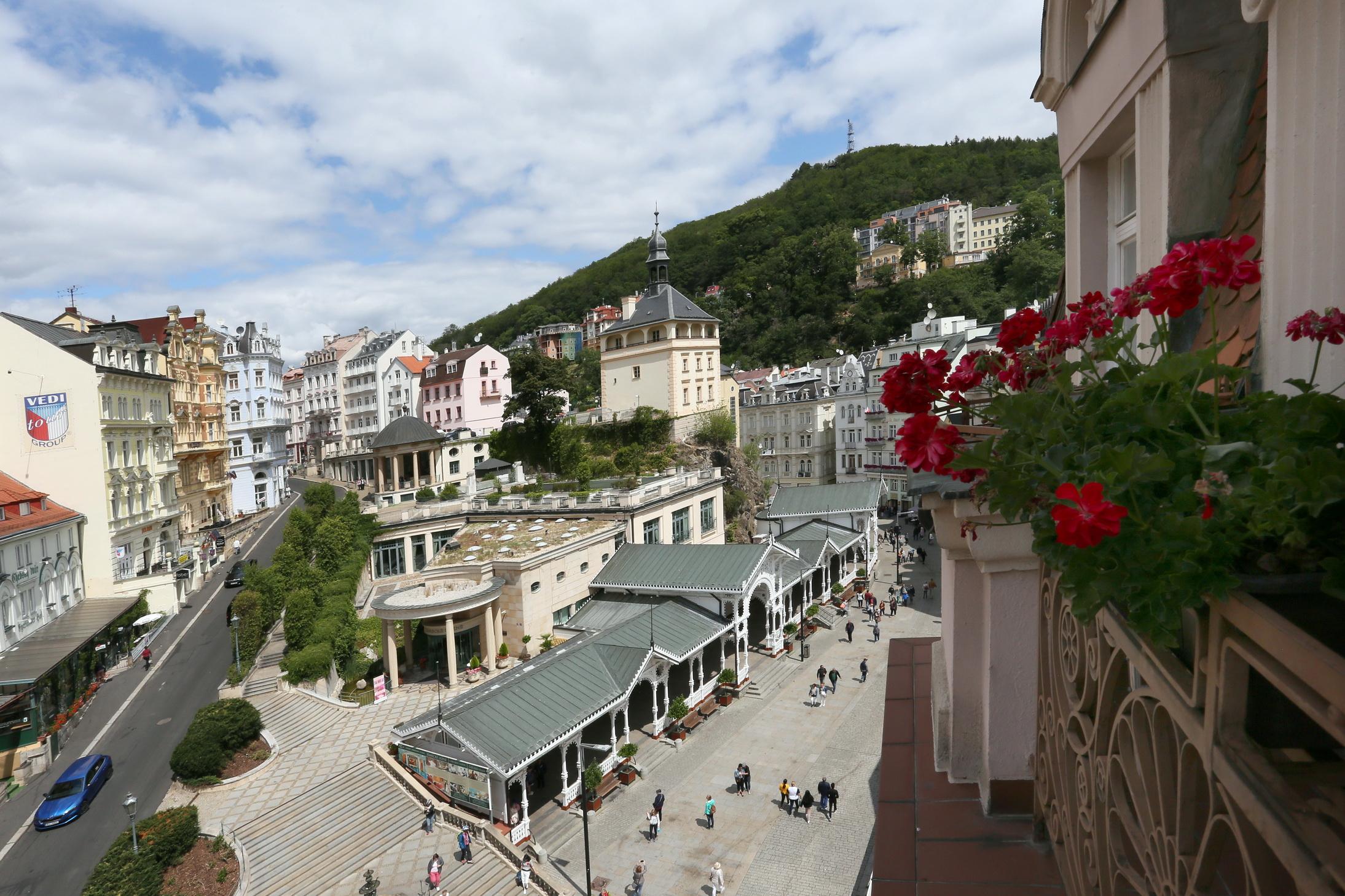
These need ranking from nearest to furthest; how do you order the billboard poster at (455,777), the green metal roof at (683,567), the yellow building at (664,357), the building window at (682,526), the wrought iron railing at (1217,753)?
the wrought iron railing at (1217,753) → the billboard poster at (455,777) → the green metal roof at (683,567) → the building window at (682,526) → the yellow building at (664,357)

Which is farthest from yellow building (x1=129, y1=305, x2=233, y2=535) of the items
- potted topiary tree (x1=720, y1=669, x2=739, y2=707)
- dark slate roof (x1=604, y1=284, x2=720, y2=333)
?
potted topiary tree (x1=720, y1=669, x2=739, y2=707)

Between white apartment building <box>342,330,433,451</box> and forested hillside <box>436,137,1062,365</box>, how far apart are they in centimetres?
3655

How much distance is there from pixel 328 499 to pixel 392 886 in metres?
23.7

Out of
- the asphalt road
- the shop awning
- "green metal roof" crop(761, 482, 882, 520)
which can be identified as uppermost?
"green metal roof" crop(761, 482, 882, 520)

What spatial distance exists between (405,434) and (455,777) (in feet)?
→ 103

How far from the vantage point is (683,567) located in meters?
30.4

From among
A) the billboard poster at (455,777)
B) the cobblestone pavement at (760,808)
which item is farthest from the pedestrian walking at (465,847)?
the cobblestone pavement at (760,808)

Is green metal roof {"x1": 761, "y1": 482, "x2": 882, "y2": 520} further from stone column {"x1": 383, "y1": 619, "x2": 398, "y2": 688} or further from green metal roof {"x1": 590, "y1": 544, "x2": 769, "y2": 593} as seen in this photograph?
stone column {"x1": 383, "y1": 619, "x2": 398, "y2": 688}

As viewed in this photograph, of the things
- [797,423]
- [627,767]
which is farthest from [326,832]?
[797,423]

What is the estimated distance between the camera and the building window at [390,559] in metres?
34.8

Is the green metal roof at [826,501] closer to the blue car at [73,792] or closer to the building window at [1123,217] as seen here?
the blue car at [73,792]

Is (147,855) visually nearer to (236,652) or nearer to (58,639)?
(236,652)

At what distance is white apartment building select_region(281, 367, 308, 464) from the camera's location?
306ft

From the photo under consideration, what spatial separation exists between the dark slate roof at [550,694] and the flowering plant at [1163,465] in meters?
18.4
